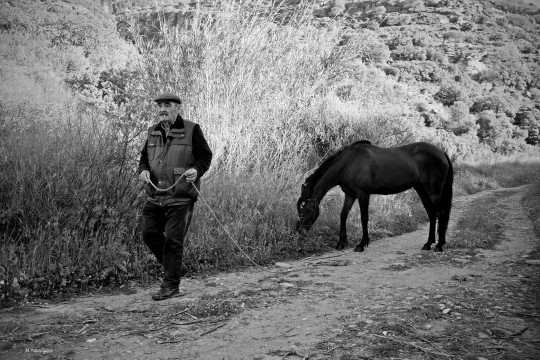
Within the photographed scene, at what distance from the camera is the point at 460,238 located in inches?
293

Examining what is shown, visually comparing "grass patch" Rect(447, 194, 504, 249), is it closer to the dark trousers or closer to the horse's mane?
the horse's mane

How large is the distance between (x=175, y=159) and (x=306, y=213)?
126 inches

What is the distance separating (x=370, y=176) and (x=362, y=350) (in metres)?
4.38

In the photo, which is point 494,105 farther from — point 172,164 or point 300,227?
point 172,164

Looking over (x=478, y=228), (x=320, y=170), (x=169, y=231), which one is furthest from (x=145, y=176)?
(x=478, y=228)

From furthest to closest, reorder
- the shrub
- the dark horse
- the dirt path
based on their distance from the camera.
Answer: the shrub, the dark horse, the dirt path

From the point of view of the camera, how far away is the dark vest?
4117 millimetres

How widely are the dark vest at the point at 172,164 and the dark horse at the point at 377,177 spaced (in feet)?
10.0

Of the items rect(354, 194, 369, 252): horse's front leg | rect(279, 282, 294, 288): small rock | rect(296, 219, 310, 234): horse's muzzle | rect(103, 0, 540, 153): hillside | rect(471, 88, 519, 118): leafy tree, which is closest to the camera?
rect(279, 282, 294, 288): small rock

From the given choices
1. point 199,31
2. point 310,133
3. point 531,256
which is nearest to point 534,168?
point 310,133

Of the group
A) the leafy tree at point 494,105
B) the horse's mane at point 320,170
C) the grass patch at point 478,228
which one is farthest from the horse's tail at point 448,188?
the leafy tree at point 494,105

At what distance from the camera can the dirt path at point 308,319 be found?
Result: 294 centimetres

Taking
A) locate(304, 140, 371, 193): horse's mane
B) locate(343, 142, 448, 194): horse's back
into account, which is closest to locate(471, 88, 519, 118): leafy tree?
locate(343, 142, 448, 194): horse's back

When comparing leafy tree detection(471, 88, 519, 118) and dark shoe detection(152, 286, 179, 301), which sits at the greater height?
leafy tree detection(471, 88, 519, 118)
